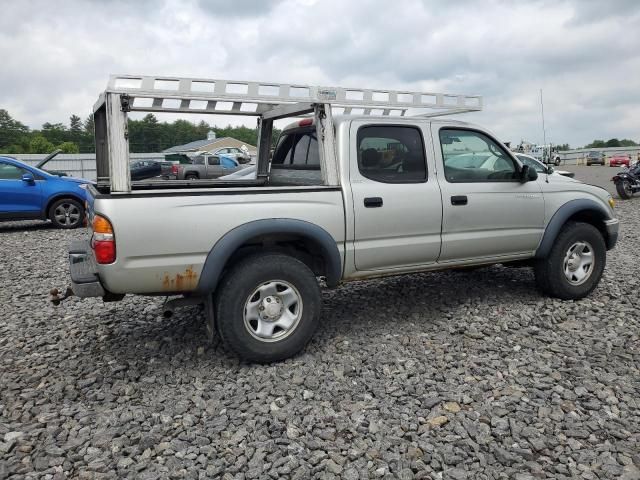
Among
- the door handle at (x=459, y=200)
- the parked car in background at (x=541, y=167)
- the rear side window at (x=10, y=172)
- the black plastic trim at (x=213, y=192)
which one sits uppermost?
the rear side window at (x=10, y=172)

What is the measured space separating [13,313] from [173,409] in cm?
300

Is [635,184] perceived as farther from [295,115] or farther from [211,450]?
[211,450]

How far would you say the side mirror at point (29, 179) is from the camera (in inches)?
434

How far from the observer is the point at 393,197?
4461 mm

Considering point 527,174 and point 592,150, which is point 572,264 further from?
point 592,150

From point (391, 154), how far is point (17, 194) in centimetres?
923

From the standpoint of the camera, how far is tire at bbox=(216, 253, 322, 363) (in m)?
3.90

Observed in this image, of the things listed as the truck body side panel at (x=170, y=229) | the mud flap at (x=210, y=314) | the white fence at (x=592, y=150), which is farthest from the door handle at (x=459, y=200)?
the white fence at (x=592, y=150)

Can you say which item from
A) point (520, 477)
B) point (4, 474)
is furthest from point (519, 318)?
point (4, 474)

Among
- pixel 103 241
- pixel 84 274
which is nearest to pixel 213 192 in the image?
pixel 103 241

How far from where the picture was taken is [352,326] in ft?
16.3

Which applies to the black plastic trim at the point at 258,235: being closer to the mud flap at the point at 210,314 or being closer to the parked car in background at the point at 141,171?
the mud flap at the point at 210,314

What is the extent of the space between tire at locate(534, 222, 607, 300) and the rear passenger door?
1.45m

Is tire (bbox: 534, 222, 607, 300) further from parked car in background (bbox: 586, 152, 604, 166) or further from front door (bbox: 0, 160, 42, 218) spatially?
parked car in background (bbox: 586, 152, 604, 166)
